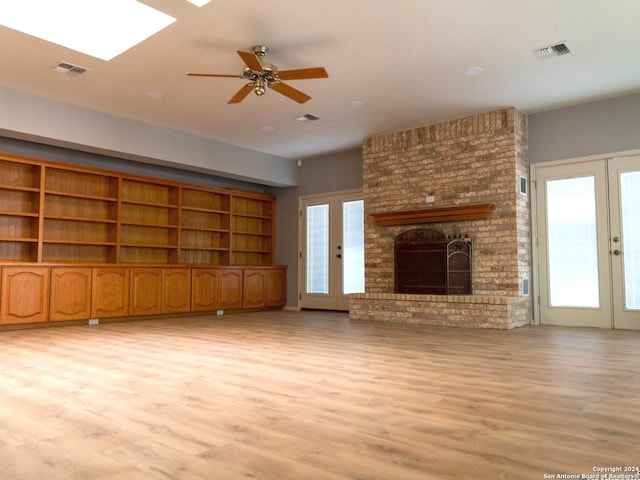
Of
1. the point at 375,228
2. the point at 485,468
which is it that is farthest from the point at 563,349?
the point at 375,228

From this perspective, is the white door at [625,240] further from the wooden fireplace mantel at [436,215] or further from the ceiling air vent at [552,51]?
the ceiling air vent at [552,51]

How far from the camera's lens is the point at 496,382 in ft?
9.98

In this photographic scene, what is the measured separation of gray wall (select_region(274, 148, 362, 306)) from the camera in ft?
29.7

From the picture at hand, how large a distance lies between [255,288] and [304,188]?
2.16 metres

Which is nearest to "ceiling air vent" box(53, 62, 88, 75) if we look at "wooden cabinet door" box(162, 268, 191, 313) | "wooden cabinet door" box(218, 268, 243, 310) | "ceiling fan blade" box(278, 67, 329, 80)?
"ceiling fan blade" box(278, 67, 329, 80)

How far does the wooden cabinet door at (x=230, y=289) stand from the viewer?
8.73 metres

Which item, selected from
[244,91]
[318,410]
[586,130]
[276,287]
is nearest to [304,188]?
[276,287]

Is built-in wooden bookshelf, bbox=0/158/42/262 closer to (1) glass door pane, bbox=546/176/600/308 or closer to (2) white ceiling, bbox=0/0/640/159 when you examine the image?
(2) white ceiling, bbox=0/0/640/159

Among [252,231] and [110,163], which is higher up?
[110,163]

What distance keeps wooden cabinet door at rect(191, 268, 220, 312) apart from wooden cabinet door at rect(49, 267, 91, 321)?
176 cm

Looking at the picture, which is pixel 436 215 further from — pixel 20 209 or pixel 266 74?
pixel 20 209

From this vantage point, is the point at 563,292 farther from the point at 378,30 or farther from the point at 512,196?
the point at 378,30

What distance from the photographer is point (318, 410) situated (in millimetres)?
2428

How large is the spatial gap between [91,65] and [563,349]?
553 cm
